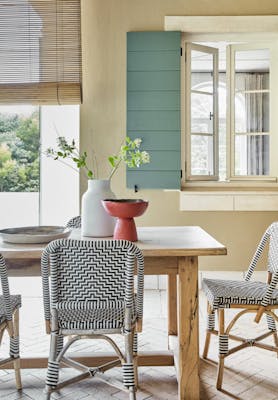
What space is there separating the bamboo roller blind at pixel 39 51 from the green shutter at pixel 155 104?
1.79ft

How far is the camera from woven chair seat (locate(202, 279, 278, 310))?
2541 millimetres

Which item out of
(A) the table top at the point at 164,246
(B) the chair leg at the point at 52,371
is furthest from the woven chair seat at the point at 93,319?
(A) the table top at the point at 164,246

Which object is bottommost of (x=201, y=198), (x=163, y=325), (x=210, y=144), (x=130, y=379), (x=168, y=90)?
(x=163, y=325)

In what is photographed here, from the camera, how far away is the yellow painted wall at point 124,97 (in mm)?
4664

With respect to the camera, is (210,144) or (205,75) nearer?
(210,144)

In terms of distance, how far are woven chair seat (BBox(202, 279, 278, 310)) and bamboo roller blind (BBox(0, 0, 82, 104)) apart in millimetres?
2587

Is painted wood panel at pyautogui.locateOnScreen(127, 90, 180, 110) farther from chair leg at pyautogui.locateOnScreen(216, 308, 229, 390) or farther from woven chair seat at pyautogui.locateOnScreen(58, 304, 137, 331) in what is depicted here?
woven chair seat at pyautogui.locateOnScreen(58, 304, 137, 331)

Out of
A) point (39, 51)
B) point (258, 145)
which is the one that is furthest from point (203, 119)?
point (39, 51)

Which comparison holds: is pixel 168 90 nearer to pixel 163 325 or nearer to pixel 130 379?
pixel 163 325

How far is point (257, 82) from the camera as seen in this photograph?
709cm

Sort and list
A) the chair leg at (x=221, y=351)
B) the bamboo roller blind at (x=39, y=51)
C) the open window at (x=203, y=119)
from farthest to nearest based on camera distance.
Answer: the open window at (x=203, y=119)
the bamboo roller blind at (x=39, y=51)
the chair leg at (x=221, y=351)

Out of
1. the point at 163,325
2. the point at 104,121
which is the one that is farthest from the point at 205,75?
the point at 163,325

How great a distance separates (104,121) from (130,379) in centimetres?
306

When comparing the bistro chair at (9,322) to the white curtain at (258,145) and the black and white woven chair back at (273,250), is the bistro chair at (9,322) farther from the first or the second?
the white curtain at (258,145)
